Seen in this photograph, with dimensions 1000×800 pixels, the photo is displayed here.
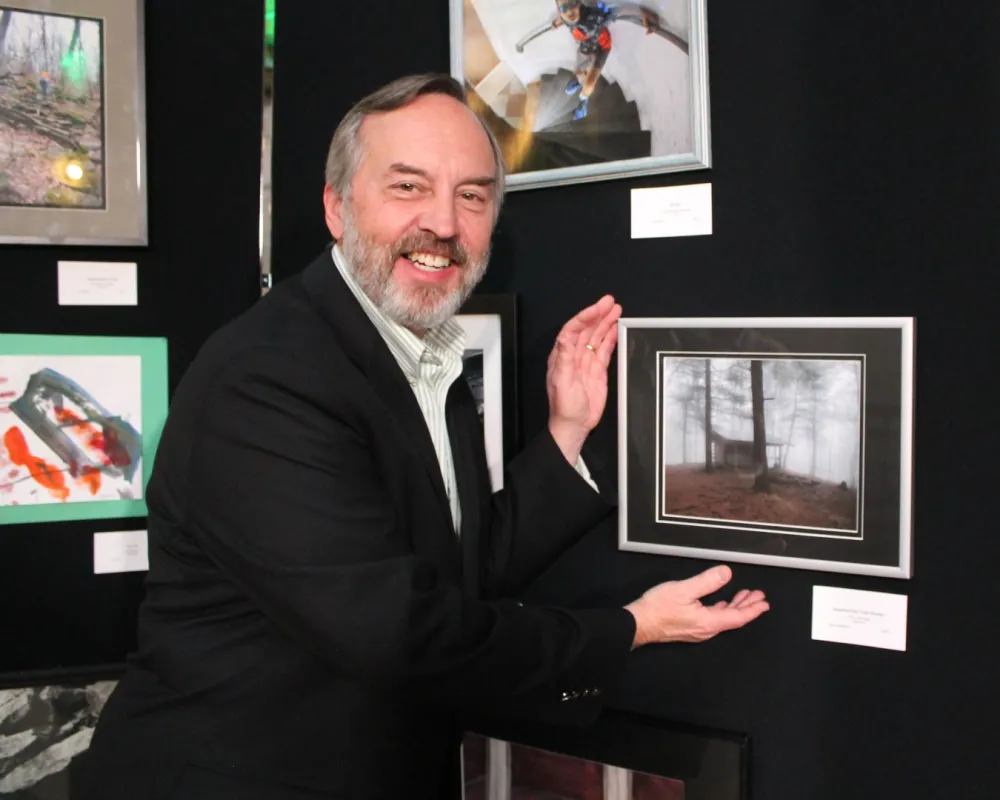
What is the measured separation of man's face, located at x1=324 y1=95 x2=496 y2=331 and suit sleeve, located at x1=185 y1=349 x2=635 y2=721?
254mm

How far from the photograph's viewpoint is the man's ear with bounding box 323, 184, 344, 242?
132 cm

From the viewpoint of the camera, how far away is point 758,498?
4.28 feet

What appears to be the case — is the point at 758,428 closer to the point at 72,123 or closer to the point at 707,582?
the point at 707,582

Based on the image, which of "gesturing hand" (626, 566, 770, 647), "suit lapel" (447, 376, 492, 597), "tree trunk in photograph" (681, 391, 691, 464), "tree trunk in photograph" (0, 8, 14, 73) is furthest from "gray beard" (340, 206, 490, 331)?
"tree trunk in photograph" (0, 8, 14, 73)

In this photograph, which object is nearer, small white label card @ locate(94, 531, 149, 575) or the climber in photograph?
the climber in photograph

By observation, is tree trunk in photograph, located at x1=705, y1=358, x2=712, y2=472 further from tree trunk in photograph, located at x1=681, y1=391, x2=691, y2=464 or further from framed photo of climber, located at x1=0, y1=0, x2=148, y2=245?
framed photo of climber, located at x1=0, y1=0, x2=148, y2=245

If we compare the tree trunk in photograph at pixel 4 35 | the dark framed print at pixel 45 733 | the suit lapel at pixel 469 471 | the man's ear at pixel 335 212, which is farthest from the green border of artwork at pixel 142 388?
the suit lapel at pixel 469 471

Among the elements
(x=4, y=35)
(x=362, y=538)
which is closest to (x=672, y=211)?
(x=362, y=538)

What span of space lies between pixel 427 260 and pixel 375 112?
23 cm

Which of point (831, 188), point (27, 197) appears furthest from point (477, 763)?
point (27, 197)

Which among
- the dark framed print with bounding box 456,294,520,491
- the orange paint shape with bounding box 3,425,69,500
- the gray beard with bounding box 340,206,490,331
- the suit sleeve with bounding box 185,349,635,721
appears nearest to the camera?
the suit sleeve with bounding box 185,349,635,721

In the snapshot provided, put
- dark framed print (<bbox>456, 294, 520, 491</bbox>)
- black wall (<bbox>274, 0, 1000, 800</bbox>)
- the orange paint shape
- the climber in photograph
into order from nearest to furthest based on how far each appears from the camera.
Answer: black wall (<bbox>274, 0, 1000, 800</bbox>)
the climber in photograph
dark framed print (<bbox>456, 294, 520, 491</bbox>)
the orange paint shape

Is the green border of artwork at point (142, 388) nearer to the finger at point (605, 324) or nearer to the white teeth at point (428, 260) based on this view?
the white teeth at point (428, 260)

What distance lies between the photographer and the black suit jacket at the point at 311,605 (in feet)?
3.26
